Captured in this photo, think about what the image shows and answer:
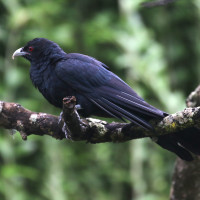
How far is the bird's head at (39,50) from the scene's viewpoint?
4711mm

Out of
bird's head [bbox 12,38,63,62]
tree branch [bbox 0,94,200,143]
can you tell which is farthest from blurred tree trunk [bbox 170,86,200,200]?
bird's head [bbox 12,38,63,62]

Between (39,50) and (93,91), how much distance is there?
34.4 inches

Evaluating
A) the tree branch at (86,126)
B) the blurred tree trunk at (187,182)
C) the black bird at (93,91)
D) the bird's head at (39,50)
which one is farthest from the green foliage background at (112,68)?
the tree branch at (86,126)

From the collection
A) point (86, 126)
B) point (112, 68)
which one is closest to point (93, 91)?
point (86, 126)

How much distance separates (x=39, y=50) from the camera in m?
4.82

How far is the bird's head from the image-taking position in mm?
4711

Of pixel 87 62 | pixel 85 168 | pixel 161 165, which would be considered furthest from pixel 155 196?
pixel 87 62

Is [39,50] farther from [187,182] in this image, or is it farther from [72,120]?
[187,182]

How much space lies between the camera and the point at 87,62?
14.7 ft

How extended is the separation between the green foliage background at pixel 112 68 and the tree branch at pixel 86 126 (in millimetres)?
1447

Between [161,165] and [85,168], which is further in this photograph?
[85,168]

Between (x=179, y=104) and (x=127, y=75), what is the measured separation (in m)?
0.79

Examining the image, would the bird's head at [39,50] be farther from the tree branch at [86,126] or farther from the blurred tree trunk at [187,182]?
the blurred tree trunk at [187,182]

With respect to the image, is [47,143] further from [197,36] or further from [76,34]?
[197,36]
